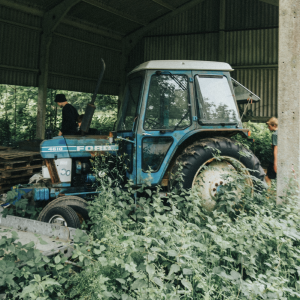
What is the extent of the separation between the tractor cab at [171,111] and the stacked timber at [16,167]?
2738 millimetres

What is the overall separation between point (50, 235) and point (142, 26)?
42.2ft

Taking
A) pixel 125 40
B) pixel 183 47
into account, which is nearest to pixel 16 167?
pixel 125 40

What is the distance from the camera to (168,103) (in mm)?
4387

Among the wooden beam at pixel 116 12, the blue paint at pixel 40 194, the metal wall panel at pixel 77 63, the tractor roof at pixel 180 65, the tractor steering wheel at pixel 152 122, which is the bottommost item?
the blue paint at pixel 40 194

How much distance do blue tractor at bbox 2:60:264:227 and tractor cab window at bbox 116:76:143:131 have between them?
1 cm

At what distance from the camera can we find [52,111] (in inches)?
552

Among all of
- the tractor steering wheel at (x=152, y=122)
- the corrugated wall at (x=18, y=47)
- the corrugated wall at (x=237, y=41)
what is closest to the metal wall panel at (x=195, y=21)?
the corrugated wall at (x=237, y=41)

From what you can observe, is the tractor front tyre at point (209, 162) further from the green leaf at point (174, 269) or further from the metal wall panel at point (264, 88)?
the metal wall panel at point (264, 88)

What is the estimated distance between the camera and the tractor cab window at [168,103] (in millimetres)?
4332

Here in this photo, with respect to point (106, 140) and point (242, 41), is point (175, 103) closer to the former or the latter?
point (106, 140)

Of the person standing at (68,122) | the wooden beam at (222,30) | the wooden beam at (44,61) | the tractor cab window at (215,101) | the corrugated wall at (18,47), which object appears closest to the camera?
the tractor cab window at (215,101)

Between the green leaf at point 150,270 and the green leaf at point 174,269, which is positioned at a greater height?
the green leaf at point 150,270

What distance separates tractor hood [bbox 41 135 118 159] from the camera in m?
4.35

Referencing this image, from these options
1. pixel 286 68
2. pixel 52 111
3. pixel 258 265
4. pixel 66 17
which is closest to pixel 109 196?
pixel 258 265
